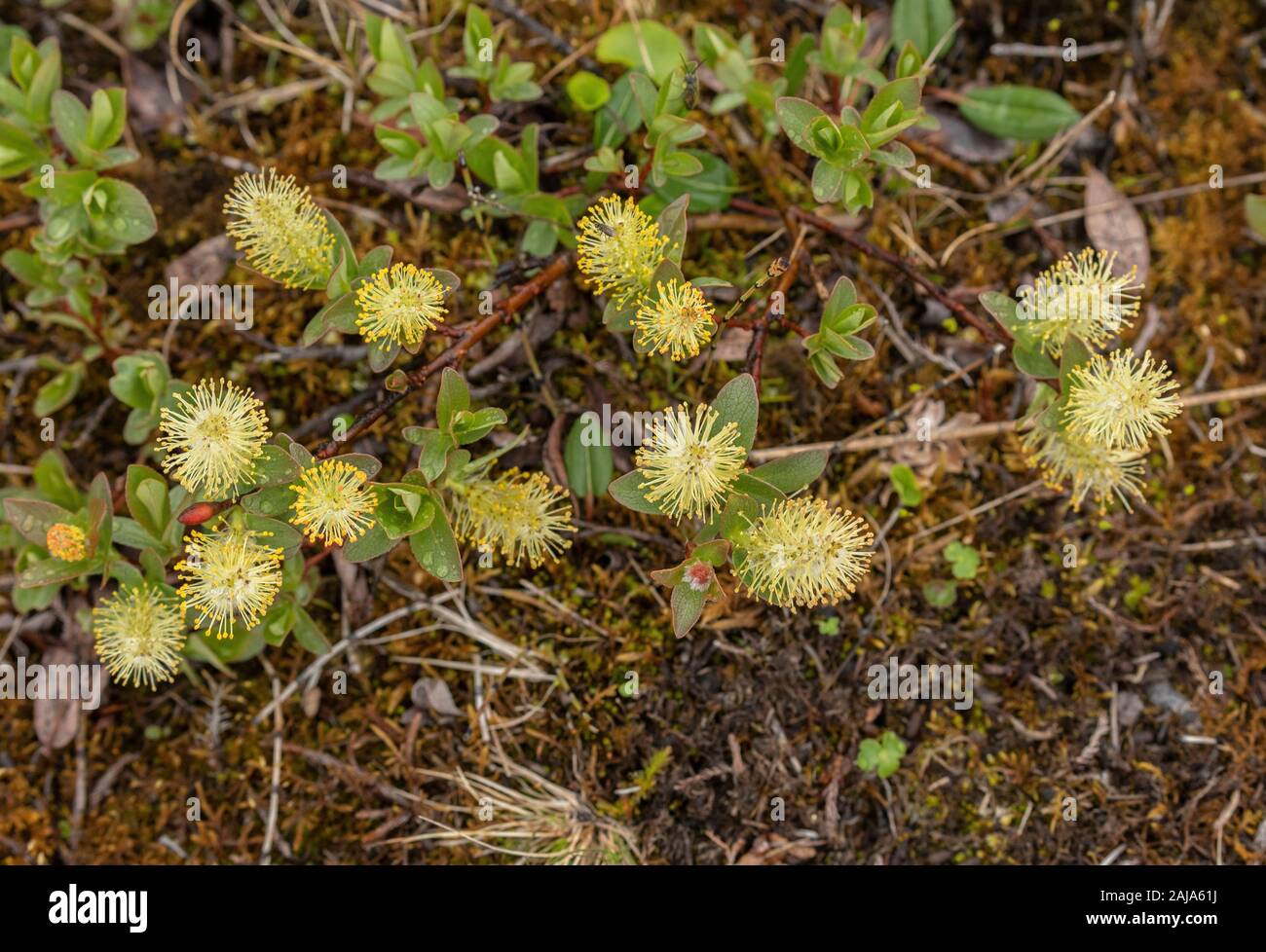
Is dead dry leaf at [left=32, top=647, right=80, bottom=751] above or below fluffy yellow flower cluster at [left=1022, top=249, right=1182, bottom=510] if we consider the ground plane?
below

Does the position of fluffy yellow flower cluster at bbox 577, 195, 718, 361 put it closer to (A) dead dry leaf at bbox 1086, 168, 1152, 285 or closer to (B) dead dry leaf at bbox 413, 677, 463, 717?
(B) dead dry leaf at bbox 413, 677, 463, 717

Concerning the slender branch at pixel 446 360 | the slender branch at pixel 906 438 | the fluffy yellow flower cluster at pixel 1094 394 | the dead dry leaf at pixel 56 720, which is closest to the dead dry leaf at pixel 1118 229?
the slender branch at pixel 906 438

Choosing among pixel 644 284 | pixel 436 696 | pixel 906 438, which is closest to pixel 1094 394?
pixel 906 438

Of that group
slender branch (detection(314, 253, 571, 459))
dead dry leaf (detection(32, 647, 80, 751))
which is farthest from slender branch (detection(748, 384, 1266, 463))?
dead dry leaf (detection(32, 647, 80, 751))

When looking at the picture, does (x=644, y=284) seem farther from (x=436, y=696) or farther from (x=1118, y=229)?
(x=1118, y=229)

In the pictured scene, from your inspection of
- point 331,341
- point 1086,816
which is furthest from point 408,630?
point 1086,816

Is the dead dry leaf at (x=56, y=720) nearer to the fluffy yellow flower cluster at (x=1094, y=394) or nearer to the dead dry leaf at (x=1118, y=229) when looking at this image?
the fluffy yellow flower cluster at (x=1094, y=394)

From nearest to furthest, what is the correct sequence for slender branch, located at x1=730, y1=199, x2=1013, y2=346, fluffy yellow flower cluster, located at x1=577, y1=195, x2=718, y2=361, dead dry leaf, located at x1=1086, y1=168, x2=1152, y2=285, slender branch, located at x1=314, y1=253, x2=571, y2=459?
Answer: fluffy yellow flower cluster, located at x1=577, y1=195, x2=718, y2=361
slender branch, located at x1=314, y1=253, x2=571, y2=459
slender branch, located at x1=730, y1=199, x2=1013, y2=346
dead dry leaf, located at x1=1086, y1=168, x2=1152, y2=285

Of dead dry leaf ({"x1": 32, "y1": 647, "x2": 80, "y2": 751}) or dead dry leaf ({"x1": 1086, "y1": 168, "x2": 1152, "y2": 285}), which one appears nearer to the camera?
dead dry leaf ({"x1": 32, "y1": 647, "x2": 80, "y2": 751})
